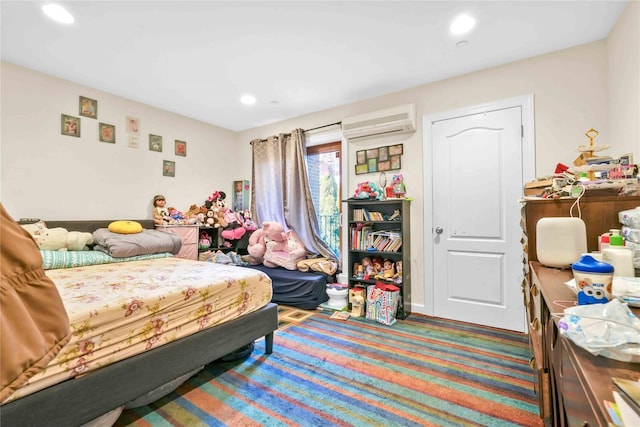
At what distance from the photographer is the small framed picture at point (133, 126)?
131 inches

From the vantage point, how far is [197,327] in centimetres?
170

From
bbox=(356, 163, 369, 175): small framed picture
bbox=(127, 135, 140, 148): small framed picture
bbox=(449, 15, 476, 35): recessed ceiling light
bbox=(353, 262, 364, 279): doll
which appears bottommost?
bbox=(353, 262, 364, 279): doll

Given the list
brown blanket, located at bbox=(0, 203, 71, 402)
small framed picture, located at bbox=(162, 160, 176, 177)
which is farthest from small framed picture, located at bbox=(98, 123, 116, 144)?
brown blanket, located at bbox=(0, 203, 71, 402)

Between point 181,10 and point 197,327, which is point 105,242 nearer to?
point 197,327

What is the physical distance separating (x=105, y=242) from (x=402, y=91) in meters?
3.43

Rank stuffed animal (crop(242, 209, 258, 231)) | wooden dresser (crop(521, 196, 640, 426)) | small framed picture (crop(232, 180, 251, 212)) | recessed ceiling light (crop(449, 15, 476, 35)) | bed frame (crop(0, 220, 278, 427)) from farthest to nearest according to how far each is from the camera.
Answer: small framed picture (crop(232, 180, 251, 212)), stuffed animal (crop(242, 209, 258, 231)), recessed ceiling light (crop(449, 15, 476, 35)), bed frame (crop(0, 220, 278, 427)), wooden dresser (crop(521, 196, 640, 426))

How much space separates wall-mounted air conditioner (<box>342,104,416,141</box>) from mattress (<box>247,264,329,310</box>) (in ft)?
5.71

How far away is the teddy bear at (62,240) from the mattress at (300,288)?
1.90 metres

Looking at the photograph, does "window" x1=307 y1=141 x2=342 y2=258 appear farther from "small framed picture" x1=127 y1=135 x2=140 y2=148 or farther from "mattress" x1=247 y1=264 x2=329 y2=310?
"small framed picture" x1=127 y1=135 x2=140 y2=148

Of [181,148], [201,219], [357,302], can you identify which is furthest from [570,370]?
[181,148]

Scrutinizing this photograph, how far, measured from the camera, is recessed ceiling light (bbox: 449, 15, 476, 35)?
198cm

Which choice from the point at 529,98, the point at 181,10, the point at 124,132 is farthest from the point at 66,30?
the point at 529,98

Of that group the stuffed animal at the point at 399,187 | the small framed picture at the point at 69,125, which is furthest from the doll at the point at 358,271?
the small framed picture at the point at 69,125

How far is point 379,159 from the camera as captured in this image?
3.24 meters
